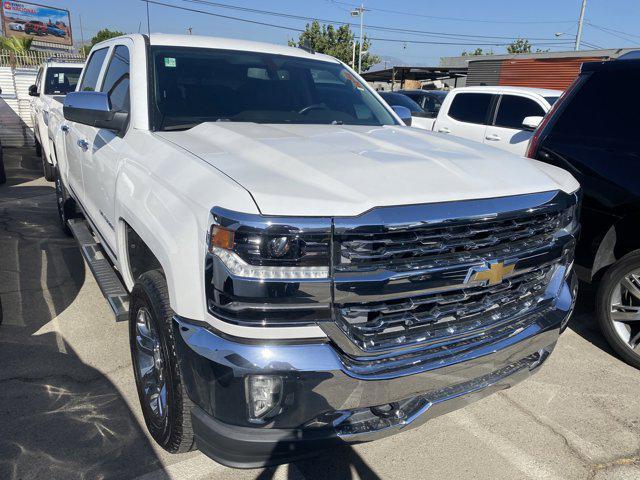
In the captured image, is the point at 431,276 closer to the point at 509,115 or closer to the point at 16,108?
the point at 509,115

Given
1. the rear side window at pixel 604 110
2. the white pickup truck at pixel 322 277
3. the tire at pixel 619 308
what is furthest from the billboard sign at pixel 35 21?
the tire at pixel 619 308

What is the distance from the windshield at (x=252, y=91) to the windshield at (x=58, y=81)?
7024 mm

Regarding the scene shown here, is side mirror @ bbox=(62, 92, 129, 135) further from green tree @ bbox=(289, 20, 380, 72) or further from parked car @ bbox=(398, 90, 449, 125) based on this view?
green tree @ bbox=(289, 20, 380, 72)

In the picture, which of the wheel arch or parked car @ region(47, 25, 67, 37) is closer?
the wheel arch

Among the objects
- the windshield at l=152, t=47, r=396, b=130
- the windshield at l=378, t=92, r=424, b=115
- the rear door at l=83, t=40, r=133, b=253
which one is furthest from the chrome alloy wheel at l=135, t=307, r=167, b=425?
the windshield at l=378, t=92, r=424, b=115

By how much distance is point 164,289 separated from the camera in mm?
2258

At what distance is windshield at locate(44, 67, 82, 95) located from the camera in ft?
30.7

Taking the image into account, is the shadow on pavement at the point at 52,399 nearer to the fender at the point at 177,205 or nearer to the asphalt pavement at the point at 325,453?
the asphalt pavement at the point at 325,453

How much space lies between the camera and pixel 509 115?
767 cm

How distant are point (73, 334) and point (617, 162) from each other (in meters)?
4.00

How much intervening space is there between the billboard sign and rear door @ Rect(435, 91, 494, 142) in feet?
132

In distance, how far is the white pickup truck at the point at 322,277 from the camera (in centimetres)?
183

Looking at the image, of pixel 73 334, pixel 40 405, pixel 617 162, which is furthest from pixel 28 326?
pixel 617 162

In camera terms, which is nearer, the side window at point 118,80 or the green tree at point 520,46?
the side window at point 118,80
